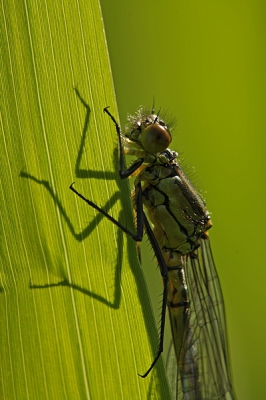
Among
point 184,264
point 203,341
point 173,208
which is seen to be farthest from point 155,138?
point 203,341

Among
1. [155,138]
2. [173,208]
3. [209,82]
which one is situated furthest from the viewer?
[173,208]

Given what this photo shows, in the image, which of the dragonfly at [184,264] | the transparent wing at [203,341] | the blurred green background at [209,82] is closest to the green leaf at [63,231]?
the dragonfly at [184,264]

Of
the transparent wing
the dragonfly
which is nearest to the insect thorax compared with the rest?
the dragonfly

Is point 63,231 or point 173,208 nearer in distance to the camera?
point 63,231

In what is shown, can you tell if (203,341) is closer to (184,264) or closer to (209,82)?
(184,264)

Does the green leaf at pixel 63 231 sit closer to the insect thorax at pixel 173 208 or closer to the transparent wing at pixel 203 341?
the insect thorax at pixel 173 208

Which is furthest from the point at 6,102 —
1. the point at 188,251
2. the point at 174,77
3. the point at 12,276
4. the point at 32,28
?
the point at 188,251
